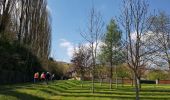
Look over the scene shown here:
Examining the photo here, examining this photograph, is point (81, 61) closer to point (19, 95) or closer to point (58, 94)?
point (58, 94)

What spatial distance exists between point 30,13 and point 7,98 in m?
37.3

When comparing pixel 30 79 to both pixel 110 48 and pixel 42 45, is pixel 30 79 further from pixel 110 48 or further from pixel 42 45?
pixel 110 48

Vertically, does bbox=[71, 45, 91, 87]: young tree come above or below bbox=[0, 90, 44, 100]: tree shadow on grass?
above

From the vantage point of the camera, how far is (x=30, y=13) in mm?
57156

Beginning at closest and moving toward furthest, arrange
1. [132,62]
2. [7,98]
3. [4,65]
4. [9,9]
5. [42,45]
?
[132,62]
[7,98]
[9,9]
[4,65]
[42,45]

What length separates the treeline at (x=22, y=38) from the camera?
137ft

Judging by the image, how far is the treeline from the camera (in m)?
41.8

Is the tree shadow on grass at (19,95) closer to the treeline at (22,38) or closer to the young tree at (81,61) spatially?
the treeline at (22,38)

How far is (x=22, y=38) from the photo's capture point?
55.3m

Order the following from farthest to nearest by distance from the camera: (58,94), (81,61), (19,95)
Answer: (81,61) < (58,94) < (19,95)

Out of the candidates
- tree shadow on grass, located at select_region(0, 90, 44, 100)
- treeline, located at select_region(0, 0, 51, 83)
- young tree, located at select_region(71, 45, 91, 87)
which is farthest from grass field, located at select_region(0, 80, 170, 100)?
young tree, located at select_region(71, 45, 91, 87)

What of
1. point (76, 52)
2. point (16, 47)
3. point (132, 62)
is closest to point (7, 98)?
point (132, 62)

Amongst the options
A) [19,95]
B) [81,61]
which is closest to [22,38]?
[81,61]

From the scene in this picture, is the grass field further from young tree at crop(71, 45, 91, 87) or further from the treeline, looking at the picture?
young tree at crop(71, 45, 91, 87)
